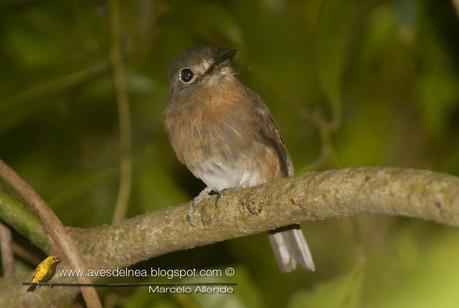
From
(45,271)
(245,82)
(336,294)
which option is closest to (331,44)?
(245,82)

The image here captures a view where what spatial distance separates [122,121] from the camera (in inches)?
156

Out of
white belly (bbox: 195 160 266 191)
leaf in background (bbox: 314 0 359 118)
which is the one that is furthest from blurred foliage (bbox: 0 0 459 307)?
white belly (bbox: 195 160 266 191)

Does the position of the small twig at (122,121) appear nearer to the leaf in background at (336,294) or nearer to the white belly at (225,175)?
the white belly at (225,175)

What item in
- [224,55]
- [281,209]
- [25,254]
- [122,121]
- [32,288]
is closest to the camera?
[281,209]

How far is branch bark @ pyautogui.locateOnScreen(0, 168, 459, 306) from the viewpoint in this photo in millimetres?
1728

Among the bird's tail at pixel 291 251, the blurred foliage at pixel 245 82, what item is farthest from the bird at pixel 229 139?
the blurred foliage at pixel 245 82

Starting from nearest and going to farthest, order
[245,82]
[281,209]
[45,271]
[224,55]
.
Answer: [281,209], [45,271], [224,55], [245,82]

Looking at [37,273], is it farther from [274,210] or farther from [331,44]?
[331,44]

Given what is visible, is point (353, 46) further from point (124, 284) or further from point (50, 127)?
point (124, 284)

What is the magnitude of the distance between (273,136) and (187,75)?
2.48 feet

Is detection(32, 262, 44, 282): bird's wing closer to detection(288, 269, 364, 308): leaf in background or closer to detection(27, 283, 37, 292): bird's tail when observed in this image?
detection(27, 283, 37, 292): bird's tail

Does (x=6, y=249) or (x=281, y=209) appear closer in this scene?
(x=281, y=209)

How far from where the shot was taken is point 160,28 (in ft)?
15.5

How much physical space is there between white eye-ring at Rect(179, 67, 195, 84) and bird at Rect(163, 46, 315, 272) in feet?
0.55
